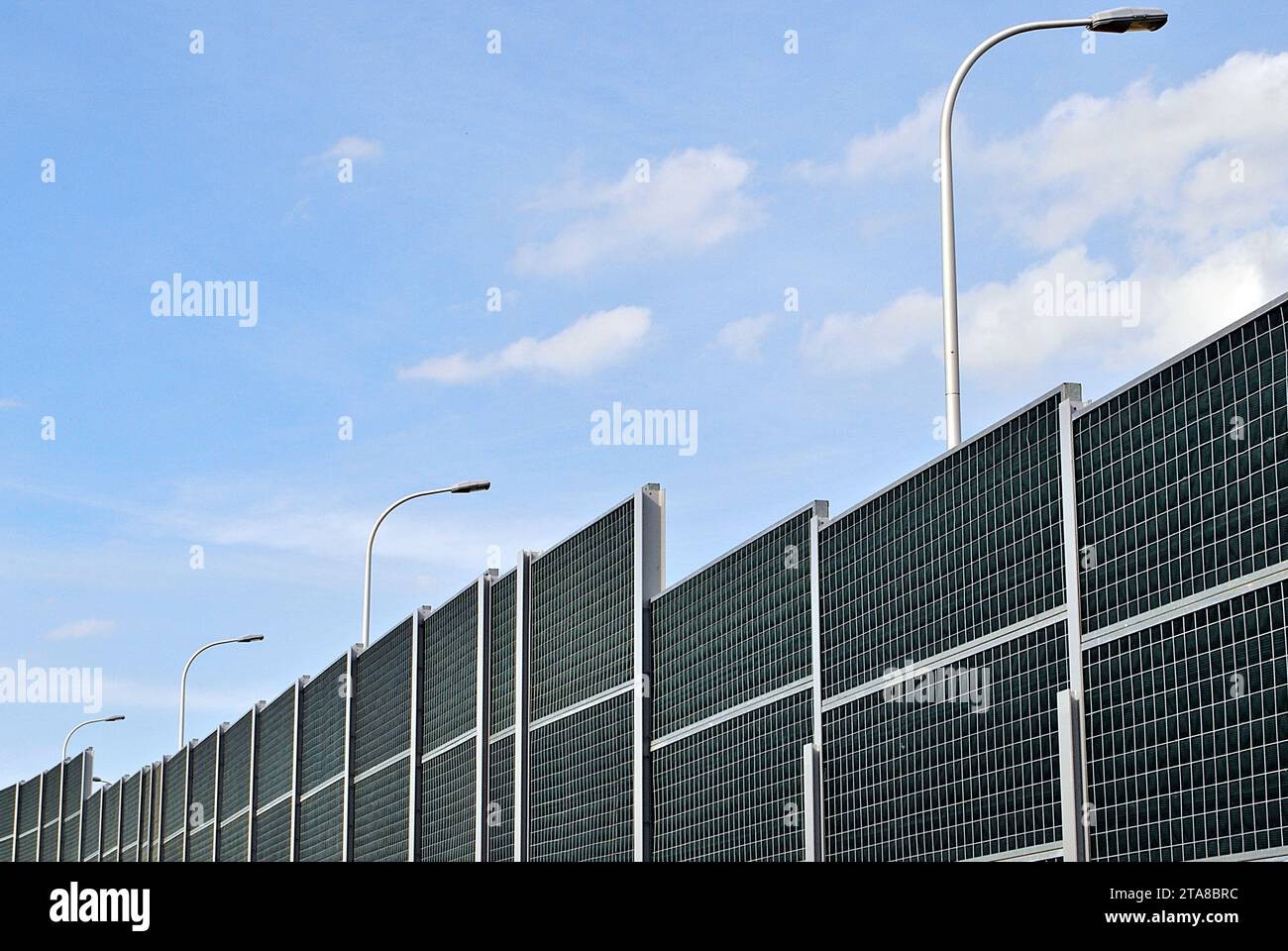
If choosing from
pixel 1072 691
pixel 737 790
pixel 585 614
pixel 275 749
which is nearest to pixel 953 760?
pixel 1072 691

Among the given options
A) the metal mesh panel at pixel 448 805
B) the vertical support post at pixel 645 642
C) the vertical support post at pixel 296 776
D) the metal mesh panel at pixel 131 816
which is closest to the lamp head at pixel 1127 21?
the vertical support post at pixel 645 642

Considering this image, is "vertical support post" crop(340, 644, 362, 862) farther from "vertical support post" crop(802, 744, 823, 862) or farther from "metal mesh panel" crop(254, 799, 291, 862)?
"vertical support post" crop(802, 744, 823, 862)

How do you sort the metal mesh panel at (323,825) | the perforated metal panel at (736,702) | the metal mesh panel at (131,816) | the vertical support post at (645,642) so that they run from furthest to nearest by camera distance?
the metal mesh panel at (131,816) < the metal mesh panel at (323,825) < the vertical support post at (645,642) < the perforated metal panel at (736,702)

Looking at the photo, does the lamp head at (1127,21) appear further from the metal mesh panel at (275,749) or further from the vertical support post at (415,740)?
the metal mesh panel at (275,749)

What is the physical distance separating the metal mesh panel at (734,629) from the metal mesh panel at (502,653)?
642 cm

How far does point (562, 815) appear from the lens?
3400 centimetres

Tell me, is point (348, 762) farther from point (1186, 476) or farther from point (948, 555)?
point (1186, 476)

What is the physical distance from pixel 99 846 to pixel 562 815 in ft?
194

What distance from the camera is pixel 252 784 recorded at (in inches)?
2415

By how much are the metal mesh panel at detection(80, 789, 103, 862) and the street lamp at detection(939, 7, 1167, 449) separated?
241 ft

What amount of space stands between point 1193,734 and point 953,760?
15.2ft

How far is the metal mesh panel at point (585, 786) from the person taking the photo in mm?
31891
